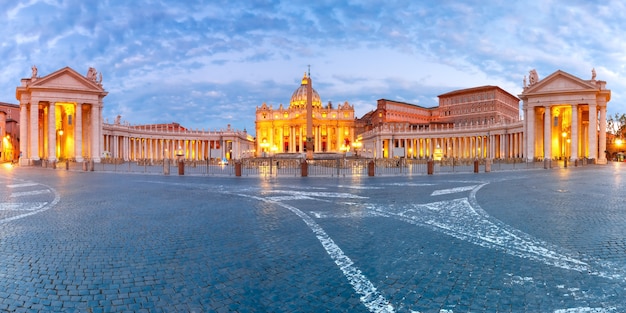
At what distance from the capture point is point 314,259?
6.56 meters

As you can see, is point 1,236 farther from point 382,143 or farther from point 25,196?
point 382,143

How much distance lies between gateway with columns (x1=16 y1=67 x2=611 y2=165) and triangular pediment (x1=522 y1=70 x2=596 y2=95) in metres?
0.11

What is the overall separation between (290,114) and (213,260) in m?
128

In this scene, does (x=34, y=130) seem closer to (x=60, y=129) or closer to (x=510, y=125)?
(x=60, y=129)

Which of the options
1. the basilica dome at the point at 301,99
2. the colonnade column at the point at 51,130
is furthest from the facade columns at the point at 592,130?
the basilica dome at the point at 301,99

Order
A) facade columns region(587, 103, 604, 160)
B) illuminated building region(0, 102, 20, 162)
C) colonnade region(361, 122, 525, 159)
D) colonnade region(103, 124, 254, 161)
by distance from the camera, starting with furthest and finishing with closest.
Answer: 1. illuminated building region(0, 102, 20, 162)
2. colonnade region(103, 124, 254, 161)
3. colonnade region(361, 122, 525, 159)
4. facade columns region(587, 103, 604, 160)

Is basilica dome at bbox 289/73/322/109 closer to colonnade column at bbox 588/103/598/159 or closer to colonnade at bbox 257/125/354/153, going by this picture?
colonnade at bbox 257/125/354/153

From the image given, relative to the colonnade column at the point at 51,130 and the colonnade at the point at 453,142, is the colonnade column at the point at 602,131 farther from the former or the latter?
the colonnade column at the point at 51,130

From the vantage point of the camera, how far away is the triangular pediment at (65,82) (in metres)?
52.8

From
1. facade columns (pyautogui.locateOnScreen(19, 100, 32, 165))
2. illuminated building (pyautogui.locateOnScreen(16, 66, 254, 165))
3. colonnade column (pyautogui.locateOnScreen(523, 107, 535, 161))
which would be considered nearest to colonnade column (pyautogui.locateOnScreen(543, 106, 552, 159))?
colonnade column (pyautogui.locateOnScreen(523, 107, 535, 161))

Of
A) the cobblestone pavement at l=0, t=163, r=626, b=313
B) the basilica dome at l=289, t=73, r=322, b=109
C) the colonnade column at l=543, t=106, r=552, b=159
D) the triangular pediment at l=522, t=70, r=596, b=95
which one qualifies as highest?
the basilica dome at l=289, t=73, r=322, b=109

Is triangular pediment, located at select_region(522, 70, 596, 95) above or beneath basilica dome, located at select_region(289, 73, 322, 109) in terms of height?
beneath

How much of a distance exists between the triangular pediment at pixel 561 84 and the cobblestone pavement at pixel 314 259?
4839 cm

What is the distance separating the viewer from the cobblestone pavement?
4.79 m
